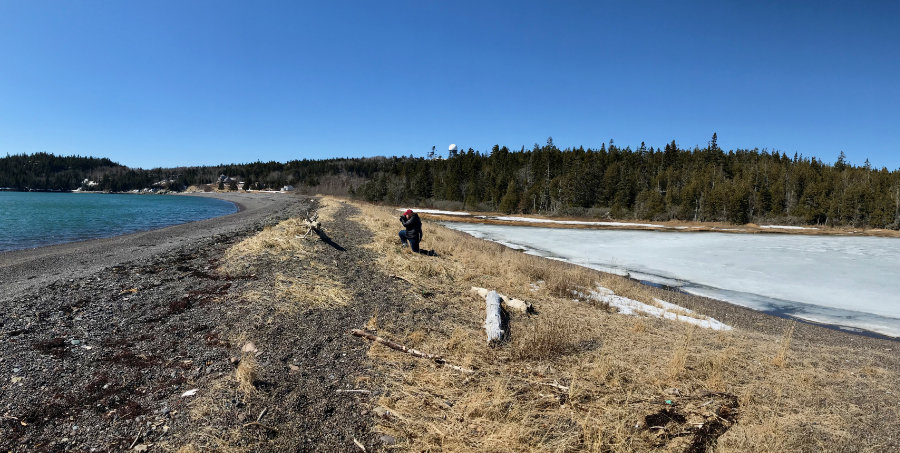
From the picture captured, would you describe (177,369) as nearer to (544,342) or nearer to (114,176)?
(544,342)

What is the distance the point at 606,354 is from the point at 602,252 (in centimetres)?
2092

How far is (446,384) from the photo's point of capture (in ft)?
16.2

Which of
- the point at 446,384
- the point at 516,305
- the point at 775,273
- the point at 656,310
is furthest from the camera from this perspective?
the point at 775,273

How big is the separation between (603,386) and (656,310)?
6.57 m

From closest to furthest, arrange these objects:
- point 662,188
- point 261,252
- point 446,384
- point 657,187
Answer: point 446,384 → point 261,252 → point 657,187 → point 662,188

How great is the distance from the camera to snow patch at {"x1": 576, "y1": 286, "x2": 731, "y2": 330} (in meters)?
9.86

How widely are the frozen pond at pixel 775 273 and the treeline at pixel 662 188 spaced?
45.5 m

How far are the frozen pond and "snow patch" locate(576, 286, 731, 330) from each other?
14.1ft

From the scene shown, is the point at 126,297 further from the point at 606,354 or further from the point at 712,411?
the point at 712,411

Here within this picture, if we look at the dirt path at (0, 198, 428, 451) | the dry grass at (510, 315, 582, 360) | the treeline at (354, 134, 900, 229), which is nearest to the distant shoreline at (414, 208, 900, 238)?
the treeline at (354, 134, 900, 229)

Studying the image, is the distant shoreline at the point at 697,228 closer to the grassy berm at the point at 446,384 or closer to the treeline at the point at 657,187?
the treeline at the point at 657,187

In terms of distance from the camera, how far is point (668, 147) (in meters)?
98.6

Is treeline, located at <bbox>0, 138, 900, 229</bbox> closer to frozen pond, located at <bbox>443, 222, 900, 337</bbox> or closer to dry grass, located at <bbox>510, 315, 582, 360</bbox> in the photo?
frozen pond, located at <bbox>443, 222, 900, 337</bbox>

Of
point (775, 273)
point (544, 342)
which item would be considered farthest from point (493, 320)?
point (775, 273)
